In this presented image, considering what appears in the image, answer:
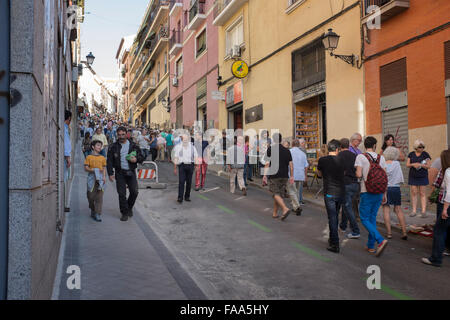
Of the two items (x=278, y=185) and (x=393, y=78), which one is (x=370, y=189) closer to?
(x=278, y=185)

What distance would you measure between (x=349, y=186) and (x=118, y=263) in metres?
4.26

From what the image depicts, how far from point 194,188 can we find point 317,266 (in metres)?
8.42

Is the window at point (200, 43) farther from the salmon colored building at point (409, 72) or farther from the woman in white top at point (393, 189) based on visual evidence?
the woman in white top at point (393, 189)

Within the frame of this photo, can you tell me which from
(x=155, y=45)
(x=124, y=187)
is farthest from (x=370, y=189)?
(x=155, y=45)

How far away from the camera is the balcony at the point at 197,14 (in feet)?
86.2

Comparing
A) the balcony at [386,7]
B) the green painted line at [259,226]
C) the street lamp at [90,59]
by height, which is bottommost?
the green painted line at [259,226]

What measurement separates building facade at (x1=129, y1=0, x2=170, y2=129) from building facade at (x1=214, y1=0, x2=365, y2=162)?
15656 millimetres

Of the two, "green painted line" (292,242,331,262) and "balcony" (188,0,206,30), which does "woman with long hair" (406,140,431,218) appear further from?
"balcony" (188,0,206,30)

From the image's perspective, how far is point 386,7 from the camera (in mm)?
10680

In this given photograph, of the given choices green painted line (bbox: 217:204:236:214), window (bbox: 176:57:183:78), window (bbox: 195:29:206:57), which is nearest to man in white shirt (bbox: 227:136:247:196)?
green painted line (bbox: 217:204:236:214)

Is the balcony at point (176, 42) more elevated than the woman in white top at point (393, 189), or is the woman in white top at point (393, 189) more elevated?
the balcony at point (176, 42)

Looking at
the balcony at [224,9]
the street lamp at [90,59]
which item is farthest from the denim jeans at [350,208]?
the street lamp at [90,59]

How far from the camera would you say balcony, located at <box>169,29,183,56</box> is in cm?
3184

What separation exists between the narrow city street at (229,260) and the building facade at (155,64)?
29.5 m
